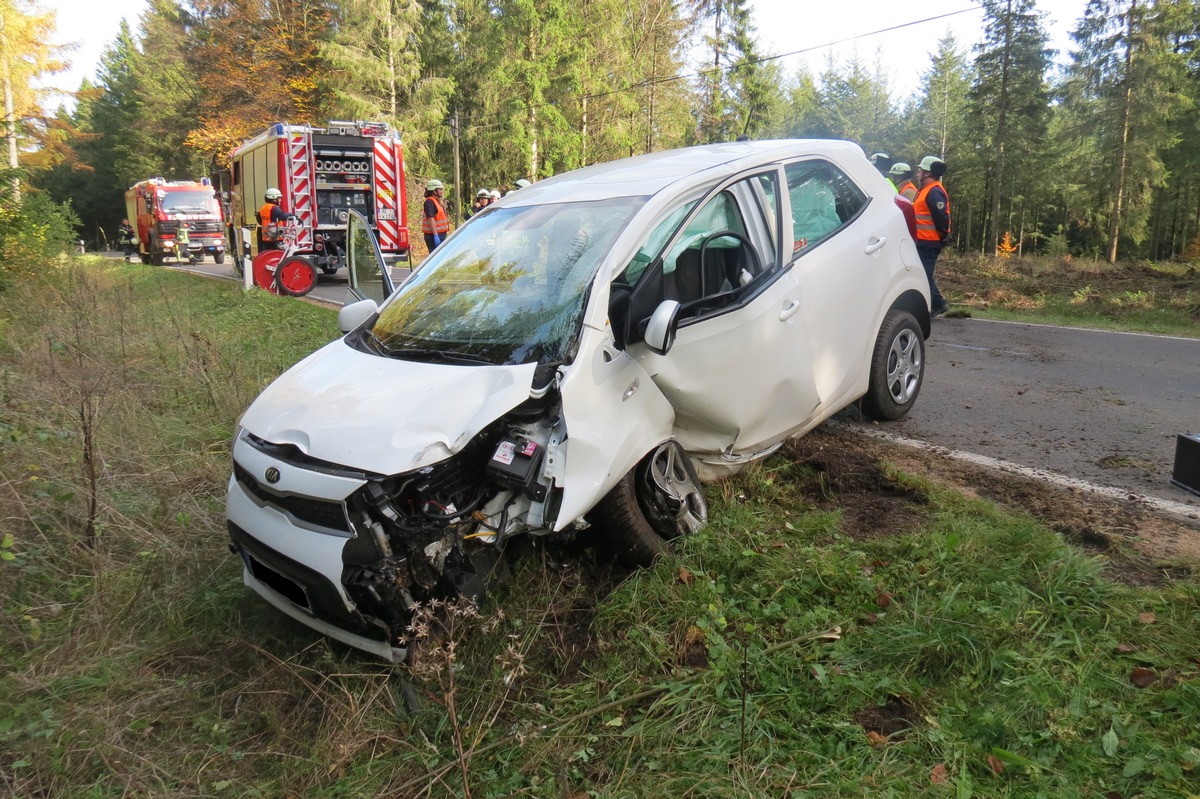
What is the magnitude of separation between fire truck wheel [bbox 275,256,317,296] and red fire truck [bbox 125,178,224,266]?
1862 cm

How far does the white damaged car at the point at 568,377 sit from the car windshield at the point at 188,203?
2745cm

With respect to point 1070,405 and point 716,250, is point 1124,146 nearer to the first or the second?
point 1070,405

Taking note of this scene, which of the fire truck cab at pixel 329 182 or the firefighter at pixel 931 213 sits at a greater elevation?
the fire truck cab at pixel 329 182

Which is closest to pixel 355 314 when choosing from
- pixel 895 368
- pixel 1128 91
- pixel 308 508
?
pixel 308 508

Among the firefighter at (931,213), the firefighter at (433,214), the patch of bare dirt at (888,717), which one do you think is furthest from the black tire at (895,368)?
the firefighter at (433,214)

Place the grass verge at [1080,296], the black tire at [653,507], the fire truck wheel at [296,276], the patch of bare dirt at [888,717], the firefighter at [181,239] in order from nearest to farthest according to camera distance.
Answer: the patch of bare dirt at [888,717] → the black tire at [653,507] → the grass verge at [1080,296] → the fire truck wheel at [296,276] → the firefighter at [181,239]

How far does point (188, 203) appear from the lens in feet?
92.2

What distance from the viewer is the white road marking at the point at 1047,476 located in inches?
148

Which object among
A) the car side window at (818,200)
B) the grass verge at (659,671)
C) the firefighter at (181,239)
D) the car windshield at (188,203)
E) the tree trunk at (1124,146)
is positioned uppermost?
the tree trunk at (1124,146)

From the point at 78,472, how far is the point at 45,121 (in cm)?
1445

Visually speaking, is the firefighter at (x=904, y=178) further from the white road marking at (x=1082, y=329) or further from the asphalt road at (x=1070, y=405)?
the white road marking at (x=1082, y=329)

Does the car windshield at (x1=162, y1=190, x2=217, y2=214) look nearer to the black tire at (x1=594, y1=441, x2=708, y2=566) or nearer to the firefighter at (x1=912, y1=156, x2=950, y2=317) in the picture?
the firefighter at (x1=912, y1=156, x2=950, y2=317)

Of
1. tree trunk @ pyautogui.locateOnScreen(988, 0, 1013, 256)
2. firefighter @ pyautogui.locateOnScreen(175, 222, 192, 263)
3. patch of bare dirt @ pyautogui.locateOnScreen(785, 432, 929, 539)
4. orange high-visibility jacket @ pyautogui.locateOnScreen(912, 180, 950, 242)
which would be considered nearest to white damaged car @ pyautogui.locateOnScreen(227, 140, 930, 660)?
patch of bare dirt @ pyautogui.locateOnScreen(785, 432, 929, 539)

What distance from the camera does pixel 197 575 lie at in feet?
12.1
